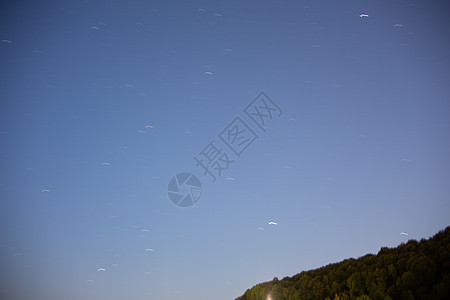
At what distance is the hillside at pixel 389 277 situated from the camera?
8891 millimetres

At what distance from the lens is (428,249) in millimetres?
10695

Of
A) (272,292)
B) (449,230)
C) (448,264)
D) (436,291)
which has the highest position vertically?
(449,230)

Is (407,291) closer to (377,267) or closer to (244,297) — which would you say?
(377,267)

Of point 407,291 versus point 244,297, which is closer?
point 407,291

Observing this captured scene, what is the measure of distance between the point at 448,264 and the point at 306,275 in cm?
738

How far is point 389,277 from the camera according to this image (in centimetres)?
1016

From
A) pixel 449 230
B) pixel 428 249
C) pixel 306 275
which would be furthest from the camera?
pixel 306 275

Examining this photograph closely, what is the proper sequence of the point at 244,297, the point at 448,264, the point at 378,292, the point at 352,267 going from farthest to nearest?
the point at 244,297 < the point at 352,267 < the point at 378,292 < the point at 448,264

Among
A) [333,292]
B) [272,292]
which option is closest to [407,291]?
[333,292]

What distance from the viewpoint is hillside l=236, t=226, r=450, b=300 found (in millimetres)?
8891

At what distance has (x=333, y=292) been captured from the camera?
1172 centimetres

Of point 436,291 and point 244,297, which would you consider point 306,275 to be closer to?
point 244,297

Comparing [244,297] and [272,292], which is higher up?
[272,292]

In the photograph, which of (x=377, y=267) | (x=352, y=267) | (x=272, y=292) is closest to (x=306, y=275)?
(x=272, y=292)
